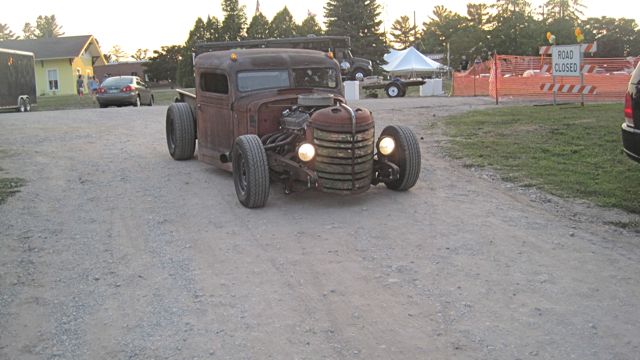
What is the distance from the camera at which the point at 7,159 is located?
35.5ft

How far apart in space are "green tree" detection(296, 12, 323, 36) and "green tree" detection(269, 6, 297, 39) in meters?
0.75

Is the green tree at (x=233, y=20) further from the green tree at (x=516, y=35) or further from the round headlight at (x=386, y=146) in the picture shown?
the round headlight at (x=386, y=146)

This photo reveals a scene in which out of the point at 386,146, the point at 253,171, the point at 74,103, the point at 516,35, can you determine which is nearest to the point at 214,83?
the point at 253,171

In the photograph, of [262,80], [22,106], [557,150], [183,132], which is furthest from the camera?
[22,106]

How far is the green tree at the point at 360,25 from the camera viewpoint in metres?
56.1

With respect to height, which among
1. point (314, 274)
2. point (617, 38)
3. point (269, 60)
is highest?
point (617, 38)

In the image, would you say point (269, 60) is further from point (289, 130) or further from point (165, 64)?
point (165, 64)

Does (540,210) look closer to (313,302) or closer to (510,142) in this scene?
(313,302)

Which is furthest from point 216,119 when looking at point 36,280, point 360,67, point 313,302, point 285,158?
point 360,67

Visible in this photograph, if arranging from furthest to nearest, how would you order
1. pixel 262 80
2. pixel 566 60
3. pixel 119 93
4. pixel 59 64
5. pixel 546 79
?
pixel 59 64, pixel 119 93, pixel 546 79, pixel 566 60, pixel 262 80

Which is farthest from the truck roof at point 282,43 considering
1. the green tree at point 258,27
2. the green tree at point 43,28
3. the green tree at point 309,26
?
the green tree at point 43,28

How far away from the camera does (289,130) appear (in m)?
7.63

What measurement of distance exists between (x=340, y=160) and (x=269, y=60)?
2.10 m

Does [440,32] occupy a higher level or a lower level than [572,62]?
higher
